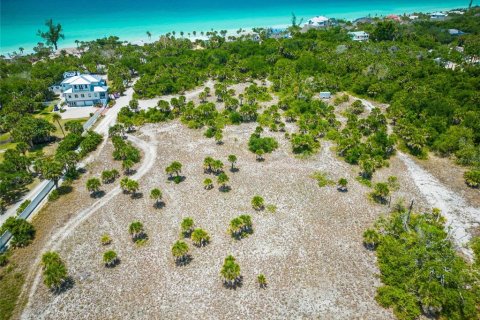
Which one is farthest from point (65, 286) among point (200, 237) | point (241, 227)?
point (241, 227)

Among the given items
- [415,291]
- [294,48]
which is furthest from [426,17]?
[415,291]

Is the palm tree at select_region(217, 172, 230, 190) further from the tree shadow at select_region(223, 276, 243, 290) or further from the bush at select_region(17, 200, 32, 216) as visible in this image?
the bush at select_region(17, 200, 32, 216)

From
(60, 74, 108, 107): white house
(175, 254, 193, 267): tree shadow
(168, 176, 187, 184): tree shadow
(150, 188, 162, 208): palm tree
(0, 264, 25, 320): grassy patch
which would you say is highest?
(60, 74, 108, 107): white house

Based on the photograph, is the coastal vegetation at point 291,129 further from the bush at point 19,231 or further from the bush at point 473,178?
the bush at point 473,178

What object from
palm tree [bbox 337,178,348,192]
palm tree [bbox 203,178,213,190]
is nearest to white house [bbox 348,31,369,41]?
palm tree [bbox 337,178,348,192]

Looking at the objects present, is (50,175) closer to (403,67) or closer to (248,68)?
(248,68)

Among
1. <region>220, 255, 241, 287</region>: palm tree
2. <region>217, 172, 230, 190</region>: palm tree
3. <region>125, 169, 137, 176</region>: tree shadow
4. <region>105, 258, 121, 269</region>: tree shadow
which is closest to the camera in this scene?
<region>220, 255, 241, 287</region>: palm tree
